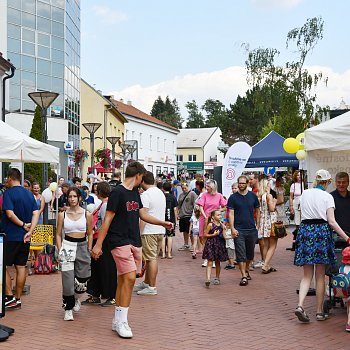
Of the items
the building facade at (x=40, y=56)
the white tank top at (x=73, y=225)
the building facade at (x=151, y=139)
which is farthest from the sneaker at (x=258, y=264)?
the building facade at (x=151, y=139)

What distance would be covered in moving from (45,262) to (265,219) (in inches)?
172

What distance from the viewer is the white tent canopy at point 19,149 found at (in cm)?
923

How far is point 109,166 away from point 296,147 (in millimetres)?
23281

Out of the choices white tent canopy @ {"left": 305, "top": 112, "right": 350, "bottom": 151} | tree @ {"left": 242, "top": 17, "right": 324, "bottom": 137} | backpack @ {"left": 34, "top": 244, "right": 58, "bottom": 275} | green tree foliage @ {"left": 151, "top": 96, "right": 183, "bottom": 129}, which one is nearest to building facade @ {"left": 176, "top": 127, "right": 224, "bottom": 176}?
green tree foliage @ {"left": 151, "top": 96, "right": 183, "bottom": 129}

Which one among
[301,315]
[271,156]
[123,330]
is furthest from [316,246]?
[271,156]

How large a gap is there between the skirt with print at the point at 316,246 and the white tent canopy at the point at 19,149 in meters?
4.47

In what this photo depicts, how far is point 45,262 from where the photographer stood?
11812mm

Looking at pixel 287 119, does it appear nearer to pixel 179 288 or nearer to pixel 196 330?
pixel 179 288

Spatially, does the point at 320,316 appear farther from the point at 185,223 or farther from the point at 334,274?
the point at 185,223

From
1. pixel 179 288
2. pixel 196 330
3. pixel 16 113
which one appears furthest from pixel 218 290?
pixel 16 113

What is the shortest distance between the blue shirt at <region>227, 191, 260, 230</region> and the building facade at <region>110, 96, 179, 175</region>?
47.9 meters

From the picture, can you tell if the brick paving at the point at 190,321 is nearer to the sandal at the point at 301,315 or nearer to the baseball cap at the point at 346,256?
the sandal at the point at 301,315

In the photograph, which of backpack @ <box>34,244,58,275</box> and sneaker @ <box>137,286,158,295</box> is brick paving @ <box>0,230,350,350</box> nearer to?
sneaker @ <box>137,286,158,295</box>

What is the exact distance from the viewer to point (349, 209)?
814 centimetres
